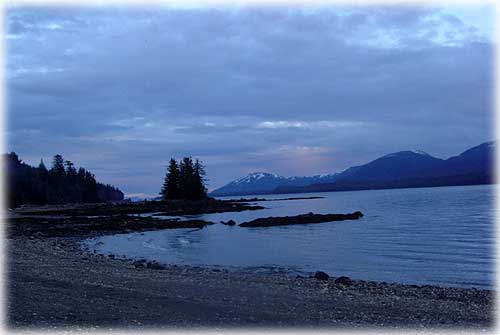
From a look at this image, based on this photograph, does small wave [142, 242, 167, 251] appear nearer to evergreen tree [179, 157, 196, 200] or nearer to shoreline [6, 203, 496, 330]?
shoreline [6, 203, 496, 330]

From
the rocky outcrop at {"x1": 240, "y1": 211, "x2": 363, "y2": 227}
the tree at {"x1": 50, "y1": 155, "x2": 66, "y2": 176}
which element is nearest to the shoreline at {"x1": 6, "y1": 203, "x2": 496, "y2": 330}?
the rocky outcrop at {"x1": 240, "y1": 211, "x2": 363, "y2": 227}

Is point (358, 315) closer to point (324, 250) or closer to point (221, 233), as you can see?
point (324, 250)

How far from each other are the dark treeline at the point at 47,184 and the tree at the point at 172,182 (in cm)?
2954

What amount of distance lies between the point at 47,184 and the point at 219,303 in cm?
12202

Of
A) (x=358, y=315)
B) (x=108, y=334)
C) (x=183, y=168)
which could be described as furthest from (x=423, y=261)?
Answer: (x=183, y=168)

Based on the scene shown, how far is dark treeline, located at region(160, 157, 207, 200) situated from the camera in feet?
372

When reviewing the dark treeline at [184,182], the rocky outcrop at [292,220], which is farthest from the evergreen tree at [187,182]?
the rocky outcrop at [292,220]

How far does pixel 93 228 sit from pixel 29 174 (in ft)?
278

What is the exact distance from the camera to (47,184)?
12369 cm

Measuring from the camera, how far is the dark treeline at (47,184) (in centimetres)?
11169

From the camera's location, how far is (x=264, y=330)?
32.8ft

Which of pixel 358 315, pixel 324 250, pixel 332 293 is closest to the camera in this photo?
pixel 358 315

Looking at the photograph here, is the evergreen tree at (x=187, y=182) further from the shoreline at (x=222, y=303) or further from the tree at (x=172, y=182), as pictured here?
the shoreline at (x=222, y=303)

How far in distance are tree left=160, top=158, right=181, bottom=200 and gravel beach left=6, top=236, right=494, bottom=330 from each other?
96547 mm
